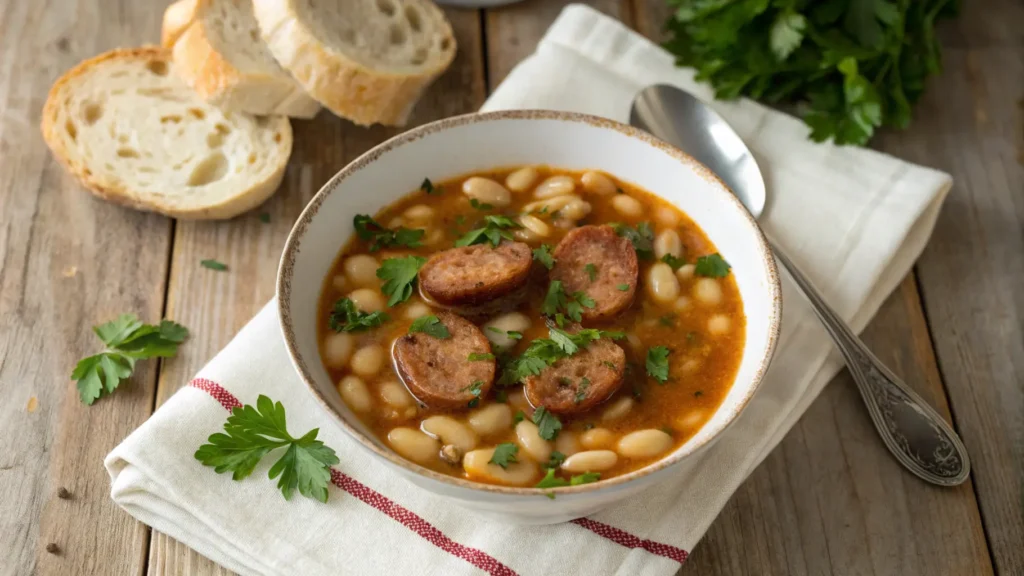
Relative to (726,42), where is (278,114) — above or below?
below

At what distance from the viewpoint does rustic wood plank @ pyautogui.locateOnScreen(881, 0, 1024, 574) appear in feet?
9.08

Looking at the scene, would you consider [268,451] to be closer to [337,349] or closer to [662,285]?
[337,349]

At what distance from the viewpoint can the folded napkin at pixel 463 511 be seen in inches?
95.1

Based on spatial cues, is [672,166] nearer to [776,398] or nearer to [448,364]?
[776,398]

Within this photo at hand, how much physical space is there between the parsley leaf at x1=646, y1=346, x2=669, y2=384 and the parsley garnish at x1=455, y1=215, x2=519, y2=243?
488mm

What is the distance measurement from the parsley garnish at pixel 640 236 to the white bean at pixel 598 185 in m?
0.13

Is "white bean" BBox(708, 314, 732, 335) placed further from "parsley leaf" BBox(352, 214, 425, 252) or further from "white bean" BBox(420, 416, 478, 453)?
"parsley leaf" BBox(352, 214, 425, 252)

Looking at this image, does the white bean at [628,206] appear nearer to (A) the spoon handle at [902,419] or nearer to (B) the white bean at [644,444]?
(A) the spoon handle at [902,419]

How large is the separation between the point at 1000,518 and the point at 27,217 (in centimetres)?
301

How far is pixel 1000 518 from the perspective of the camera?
8.75 ft

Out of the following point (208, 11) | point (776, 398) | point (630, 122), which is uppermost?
point (208, 11)

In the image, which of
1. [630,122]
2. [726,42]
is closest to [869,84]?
[726,42]

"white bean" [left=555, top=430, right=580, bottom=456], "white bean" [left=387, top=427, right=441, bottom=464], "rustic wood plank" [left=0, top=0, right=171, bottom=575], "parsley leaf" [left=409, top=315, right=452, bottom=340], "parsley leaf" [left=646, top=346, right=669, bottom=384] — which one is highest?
"parsley leaf" [left=409, top=315, right=452, bottom=340]

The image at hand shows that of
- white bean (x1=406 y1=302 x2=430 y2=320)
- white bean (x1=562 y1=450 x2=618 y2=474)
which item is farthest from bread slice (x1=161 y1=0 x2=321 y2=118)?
white bean (x1=562 y1=450 x2=618 y2=474)
